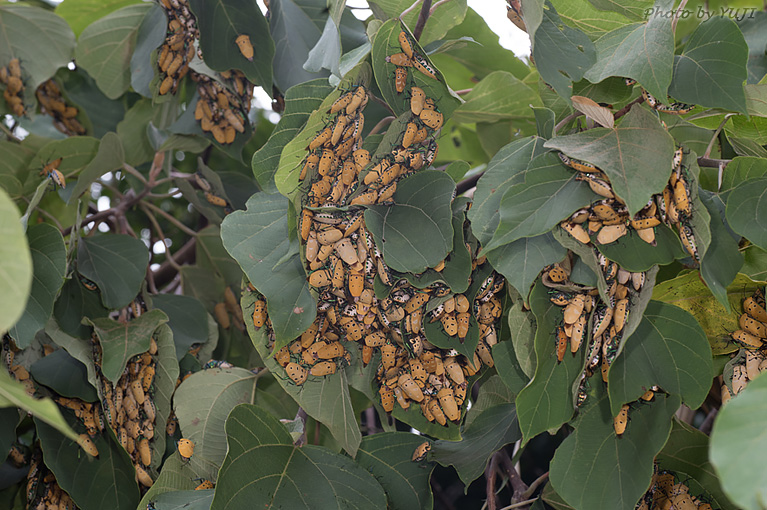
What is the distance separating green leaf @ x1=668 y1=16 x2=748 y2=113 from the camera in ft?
1.68

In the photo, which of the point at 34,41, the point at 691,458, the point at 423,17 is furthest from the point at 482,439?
the point at 34,41

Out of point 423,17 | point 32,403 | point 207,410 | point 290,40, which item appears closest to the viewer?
point 32,403

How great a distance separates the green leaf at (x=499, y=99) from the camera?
0.71 meters

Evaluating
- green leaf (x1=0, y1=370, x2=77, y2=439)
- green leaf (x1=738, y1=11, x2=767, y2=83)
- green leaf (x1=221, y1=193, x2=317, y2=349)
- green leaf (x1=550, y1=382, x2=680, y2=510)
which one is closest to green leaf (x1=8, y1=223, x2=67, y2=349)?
green leaf (x1=221, y1=193, x2=317, y2=349)

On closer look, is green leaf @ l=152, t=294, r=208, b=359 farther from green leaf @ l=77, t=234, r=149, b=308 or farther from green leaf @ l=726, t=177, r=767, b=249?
green leaf @ l=726, t=177, r=767, b=249

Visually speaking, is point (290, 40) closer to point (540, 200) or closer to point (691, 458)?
point (540, 200)

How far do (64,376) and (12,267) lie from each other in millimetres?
513

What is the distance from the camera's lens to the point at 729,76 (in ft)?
1.68

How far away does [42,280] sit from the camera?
67 cm

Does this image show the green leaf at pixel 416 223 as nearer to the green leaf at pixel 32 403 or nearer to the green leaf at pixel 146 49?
the green leaf at pixel 32 403

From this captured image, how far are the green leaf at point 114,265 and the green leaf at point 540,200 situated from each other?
0.53 meters

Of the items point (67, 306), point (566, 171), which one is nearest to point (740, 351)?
point (566, 171)

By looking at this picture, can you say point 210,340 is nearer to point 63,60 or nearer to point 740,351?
point 63,60

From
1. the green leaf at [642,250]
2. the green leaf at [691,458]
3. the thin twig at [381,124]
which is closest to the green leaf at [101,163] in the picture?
the thin twig at [381,124]
